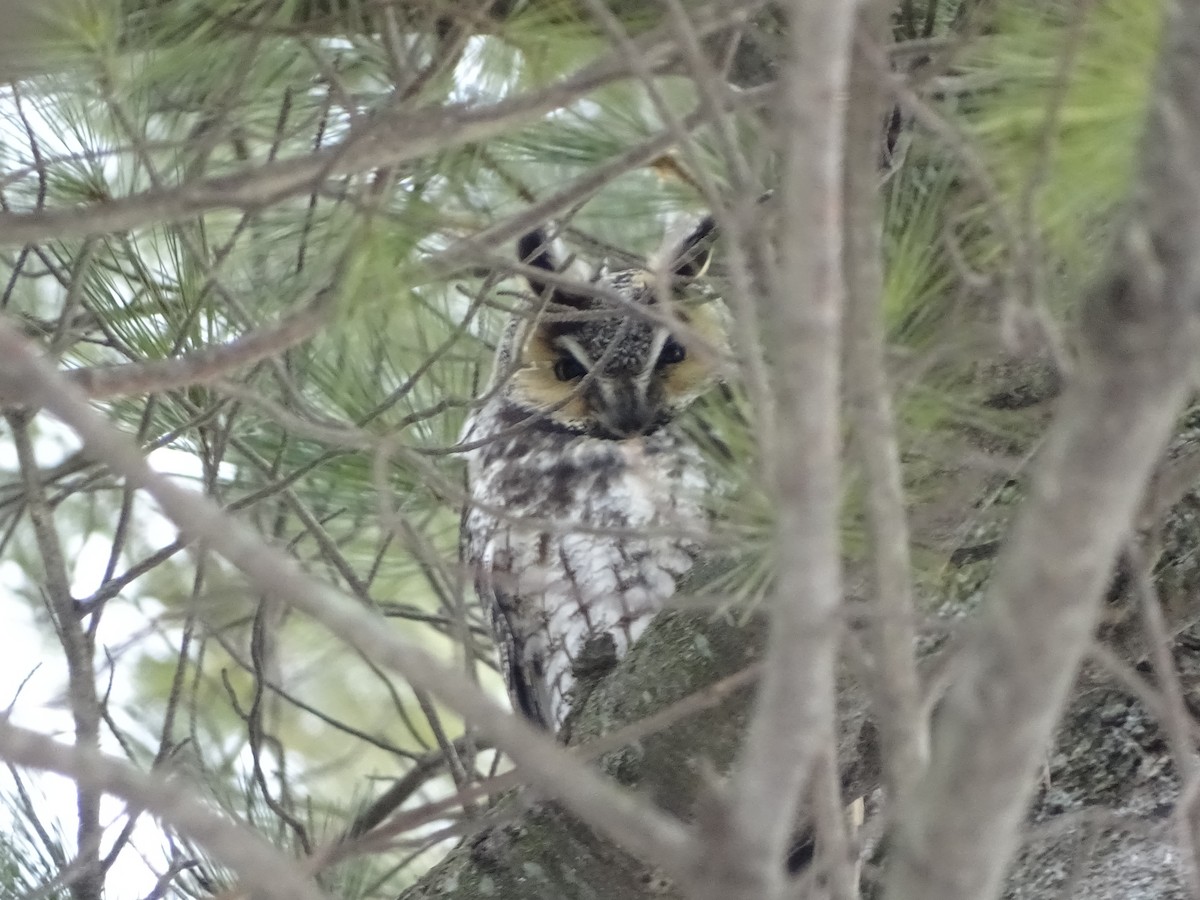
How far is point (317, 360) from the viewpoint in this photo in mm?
1424

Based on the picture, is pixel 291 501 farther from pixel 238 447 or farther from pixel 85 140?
pixel 85 140

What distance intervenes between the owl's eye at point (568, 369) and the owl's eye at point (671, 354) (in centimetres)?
10

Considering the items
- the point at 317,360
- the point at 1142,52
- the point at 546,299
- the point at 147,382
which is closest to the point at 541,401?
the point at 317,360

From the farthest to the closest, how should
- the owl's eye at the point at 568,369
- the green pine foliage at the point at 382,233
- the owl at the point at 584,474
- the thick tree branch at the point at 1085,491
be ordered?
the owl's eye at the point at 568,369 < the owl at the point at 584,474 < the green pine foliage at the point at 382,233 < the thick tree branch at the point at 1085,491

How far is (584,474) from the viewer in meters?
1.65

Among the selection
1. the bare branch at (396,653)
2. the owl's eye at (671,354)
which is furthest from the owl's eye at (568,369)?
the bare branch at (396,653)

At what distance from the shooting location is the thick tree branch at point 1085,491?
1.46ft

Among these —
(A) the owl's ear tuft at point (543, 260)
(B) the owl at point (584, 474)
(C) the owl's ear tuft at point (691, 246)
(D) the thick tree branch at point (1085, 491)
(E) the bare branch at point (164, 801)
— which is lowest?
(D) the thick tree branch at point (1085, 491)

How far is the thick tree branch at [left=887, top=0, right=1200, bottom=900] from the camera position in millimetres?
445

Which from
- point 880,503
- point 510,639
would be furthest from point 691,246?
point 880,503

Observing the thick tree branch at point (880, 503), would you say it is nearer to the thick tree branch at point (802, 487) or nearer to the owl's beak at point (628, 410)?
the thick tree branch at point (802, 487)

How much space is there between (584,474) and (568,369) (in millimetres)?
160

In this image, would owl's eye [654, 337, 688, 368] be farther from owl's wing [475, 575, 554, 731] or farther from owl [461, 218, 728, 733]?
owl's wing [475, 575, 554, 731]

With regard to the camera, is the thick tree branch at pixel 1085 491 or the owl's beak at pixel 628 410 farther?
the owl's beak at pixel 628 410
